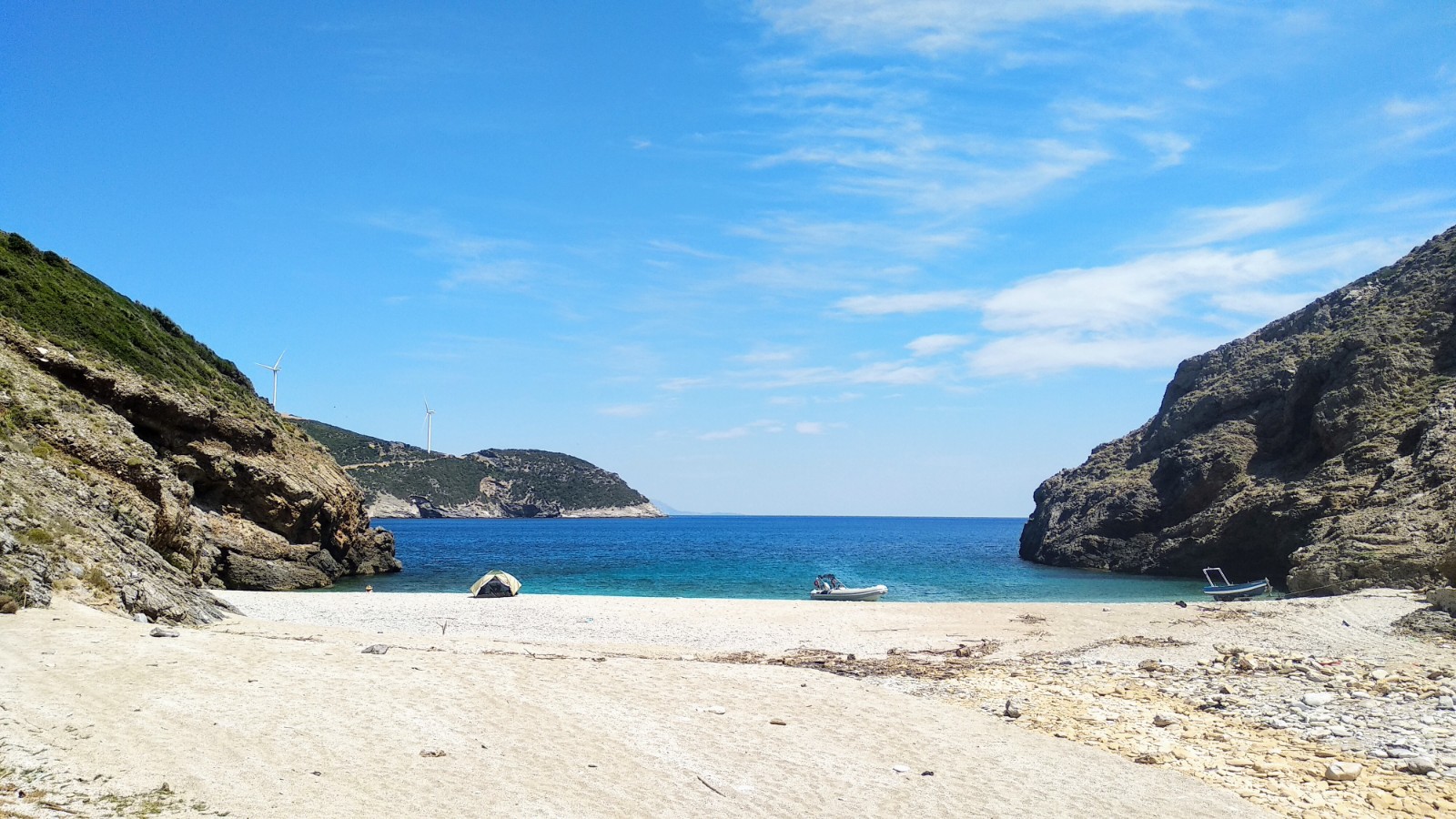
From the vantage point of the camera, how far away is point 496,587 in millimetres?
35125

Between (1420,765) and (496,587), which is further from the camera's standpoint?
(496,587)

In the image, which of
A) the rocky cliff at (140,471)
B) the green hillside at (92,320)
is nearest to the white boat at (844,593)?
the rocky cliff at (140,471)

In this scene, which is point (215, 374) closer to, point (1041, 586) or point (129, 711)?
point (129, 711)

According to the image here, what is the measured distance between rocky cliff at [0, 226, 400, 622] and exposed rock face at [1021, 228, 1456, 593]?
33286 millimetres

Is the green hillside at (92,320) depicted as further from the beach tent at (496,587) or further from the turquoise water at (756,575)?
the beach tent at (496,587)

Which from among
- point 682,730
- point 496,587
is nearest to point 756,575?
point 496,587

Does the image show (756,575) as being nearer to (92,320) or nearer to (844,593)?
(844,593)

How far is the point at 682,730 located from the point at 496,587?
26.0m

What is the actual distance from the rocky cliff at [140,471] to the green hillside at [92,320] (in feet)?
0.34

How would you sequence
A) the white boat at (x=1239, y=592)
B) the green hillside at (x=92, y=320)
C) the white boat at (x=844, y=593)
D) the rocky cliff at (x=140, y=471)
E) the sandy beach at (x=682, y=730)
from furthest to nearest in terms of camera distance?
the white boat at (x=1239, y=592) < the white boat at (x=844, y=593) < the green hillside at (x=92, y=320) < the rocky cliff at (x=140, y=471) < the sandy beach at (x=682, y=730)

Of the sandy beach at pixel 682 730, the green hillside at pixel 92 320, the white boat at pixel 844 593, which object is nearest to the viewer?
the sandy beach at pixel 682 730

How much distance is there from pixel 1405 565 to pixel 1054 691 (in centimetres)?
2678

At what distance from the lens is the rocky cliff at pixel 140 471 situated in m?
15.4

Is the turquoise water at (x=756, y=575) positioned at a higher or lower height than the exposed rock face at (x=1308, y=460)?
lower
